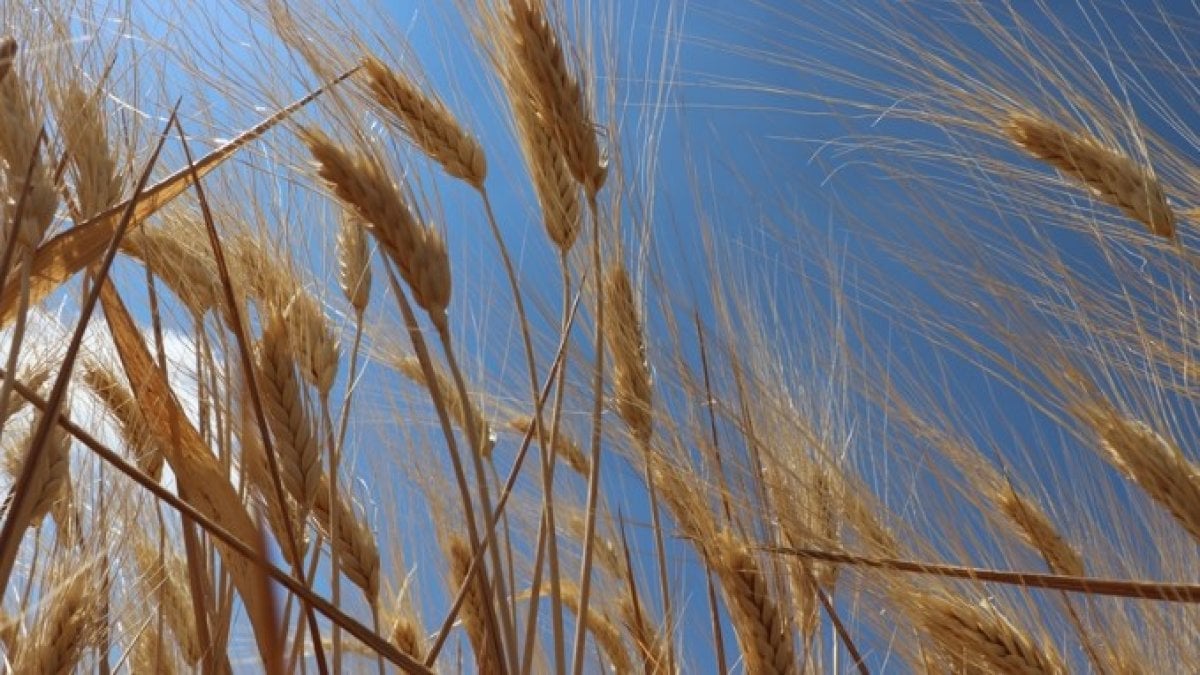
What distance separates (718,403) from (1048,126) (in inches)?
18.9

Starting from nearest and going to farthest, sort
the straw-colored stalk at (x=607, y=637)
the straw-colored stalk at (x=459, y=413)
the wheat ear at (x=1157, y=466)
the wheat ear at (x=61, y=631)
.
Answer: the wheat ear at (x=61, y=631) → the wheat ear at (x=1157, y=466) → the straw-colored stalk at (x=459, y=413) → the straw-colored stalk at (x=607, y=637)

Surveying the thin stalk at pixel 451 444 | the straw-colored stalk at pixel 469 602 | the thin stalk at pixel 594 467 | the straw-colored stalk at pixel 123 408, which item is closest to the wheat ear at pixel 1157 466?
the thin stalk at pixel 594 467

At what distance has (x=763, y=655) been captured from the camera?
1.07 metres

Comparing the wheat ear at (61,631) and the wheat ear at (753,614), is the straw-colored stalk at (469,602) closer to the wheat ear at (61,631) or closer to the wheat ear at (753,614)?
the wheat ear at (753,614)

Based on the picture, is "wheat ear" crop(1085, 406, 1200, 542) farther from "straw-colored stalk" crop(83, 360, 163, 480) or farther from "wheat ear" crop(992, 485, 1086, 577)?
"straw-colored stalk" crop(83, 360, 163, 480)

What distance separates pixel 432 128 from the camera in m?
1.20

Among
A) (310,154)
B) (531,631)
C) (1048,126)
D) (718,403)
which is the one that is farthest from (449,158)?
(1048,126)

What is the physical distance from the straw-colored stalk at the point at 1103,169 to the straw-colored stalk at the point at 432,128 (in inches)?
23.4

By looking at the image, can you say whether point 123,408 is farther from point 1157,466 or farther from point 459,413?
point 1157,466

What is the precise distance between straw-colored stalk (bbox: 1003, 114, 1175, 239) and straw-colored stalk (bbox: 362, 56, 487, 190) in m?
0.59

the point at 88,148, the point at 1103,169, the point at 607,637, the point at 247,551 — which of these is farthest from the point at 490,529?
the point at 607,637

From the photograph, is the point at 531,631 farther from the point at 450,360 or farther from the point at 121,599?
the point at 121,599

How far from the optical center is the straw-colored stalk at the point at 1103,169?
118cm

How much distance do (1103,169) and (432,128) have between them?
70 cm
